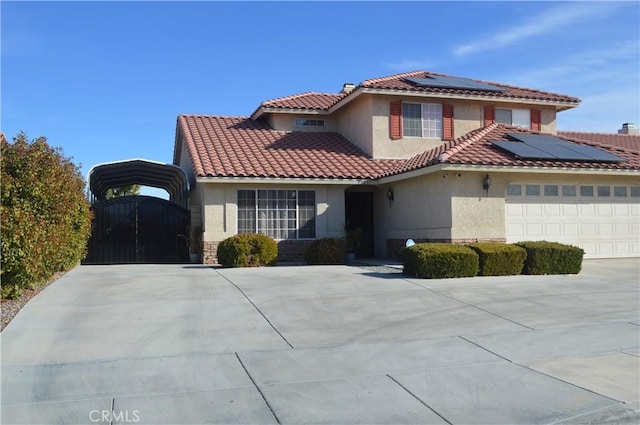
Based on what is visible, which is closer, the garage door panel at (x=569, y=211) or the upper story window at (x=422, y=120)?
the garage door panel at (x=569, y=211)

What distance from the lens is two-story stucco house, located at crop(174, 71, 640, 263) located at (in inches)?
680

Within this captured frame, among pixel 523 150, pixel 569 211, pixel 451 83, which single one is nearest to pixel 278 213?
pixel 523 150

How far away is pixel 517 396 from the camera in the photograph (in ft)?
20.6

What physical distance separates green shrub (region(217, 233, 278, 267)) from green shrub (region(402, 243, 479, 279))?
4852 millimetres

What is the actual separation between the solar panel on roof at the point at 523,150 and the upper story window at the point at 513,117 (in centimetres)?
430

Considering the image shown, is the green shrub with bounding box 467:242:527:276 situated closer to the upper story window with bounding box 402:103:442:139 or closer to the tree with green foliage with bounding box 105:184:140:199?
the upper story window with bounding box 402:103:442:139

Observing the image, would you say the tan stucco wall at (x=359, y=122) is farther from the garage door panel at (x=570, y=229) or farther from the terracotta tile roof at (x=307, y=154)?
the garage door panel at (x=570, y=229)

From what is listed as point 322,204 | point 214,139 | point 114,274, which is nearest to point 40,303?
point 114,274

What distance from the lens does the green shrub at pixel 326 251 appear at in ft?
60.4

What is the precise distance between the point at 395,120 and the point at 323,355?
14.7 metres

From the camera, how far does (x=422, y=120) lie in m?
21.7

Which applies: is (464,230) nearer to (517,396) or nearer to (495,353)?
(495,353)

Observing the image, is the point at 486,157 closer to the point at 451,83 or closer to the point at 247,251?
the point at 451,83

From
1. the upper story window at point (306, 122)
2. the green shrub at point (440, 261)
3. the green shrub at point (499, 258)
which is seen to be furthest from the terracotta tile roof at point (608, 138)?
the green shrub at point (440, 261)
